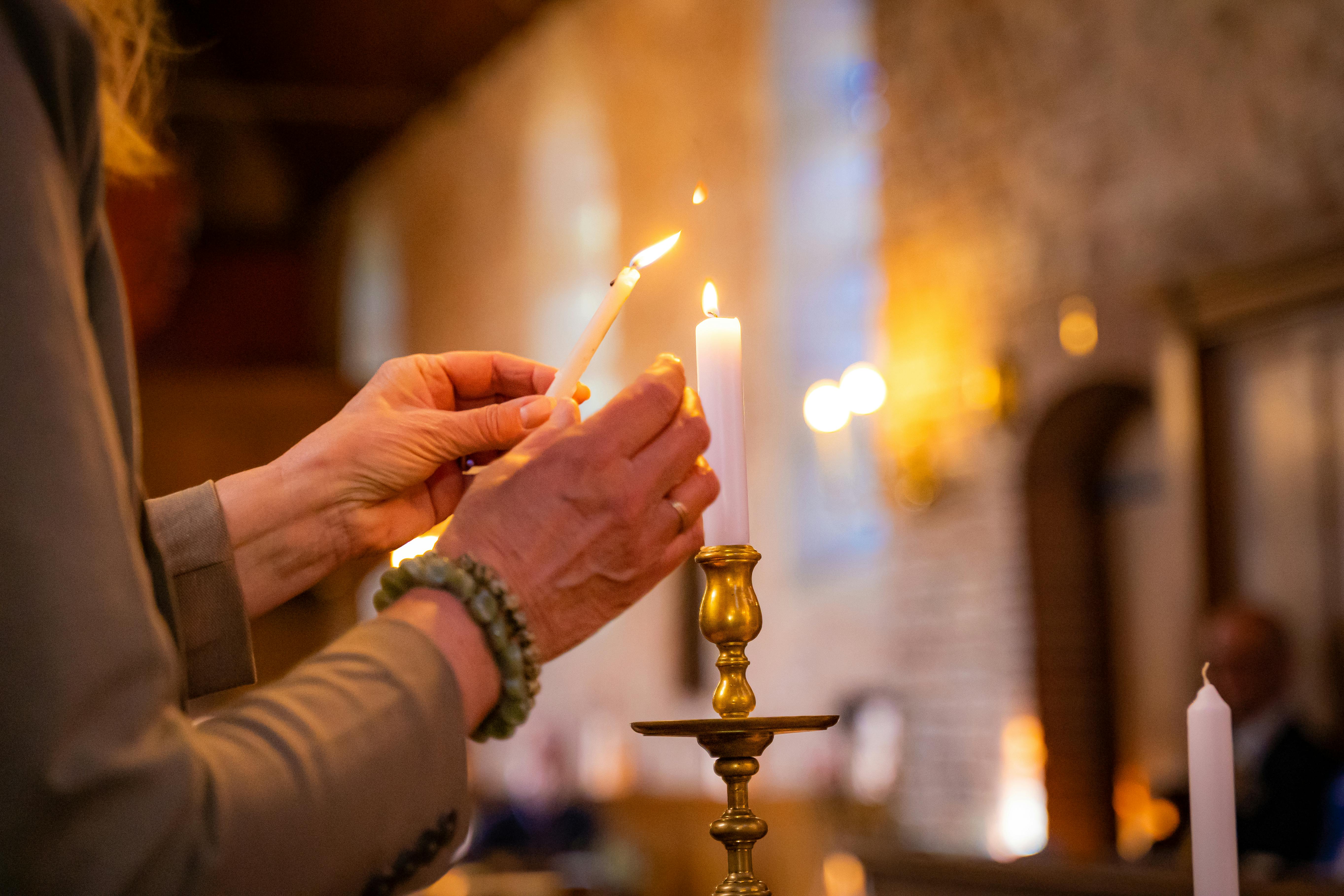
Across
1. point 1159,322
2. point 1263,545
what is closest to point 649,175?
point 1159,322

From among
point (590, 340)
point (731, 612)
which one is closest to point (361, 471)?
point (590, 340)

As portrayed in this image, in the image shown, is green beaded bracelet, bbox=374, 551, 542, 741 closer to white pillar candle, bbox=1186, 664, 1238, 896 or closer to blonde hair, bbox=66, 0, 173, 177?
white pillar candle, bbox=1186, 664, 1238, 896

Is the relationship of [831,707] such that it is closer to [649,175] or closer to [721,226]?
[721,226]

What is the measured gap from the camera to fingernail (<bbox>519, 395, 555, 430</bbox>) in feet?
4.24

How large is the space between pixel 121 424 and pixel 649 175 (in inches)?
352

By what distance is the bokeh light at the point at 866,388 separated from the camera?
7.02 m

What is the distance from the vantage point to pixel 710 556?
1081mm

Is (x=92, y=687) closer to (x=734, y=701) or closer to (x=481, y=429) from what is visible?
(x=734, y=701)

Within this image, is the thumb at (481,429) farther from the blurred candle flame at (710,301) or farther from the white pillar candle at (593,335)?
the blurred candle flame at (710,301)

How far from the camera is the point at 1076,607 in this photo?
6.09 m

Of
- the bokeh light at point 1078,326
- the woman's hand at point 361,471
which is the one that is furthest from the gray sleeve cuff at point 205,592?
the bokeh light at point 1078,326

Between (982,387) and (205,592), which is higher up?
(982,387)

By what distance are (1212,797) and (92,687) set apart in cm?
79

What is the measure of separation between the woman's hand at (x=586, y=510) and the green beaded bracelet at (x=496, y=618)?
13mm
